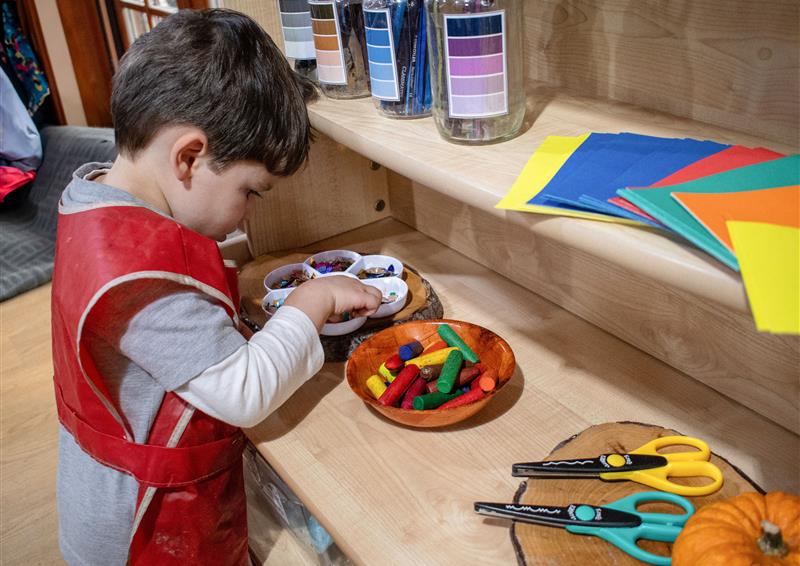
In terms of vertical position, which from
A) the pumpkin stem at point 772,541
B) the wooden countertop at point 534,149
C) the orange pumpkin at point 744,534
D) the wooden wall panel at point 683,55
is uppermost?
the wooden wall panel at point 683,55

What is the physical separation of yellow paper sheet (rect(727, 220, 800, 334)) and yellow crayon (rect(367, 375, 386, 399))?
21.1 inches

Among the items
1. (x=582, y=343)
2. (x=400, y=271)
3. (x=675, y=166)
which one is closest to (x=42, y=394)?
(x=400, y=271)

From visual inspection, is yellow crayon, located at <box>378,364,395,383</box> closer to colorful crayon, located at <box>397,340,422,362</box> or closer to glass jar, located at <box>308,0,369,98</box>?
colorful crayon, located at <box>397,340,422,362</box>

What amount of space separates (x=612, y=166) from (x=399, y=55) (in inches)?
14.0

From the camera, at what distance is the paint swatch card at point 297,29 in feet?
3.50


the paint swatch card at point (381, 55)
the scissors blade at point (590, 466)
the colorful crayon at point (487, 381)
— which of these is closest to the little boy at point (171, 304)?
the paint swatch card at point (381, 55)

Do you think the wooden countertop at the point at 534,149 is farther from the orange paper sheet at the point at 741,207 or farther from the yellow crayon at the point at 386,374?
the yellow crayon at the point at 386,374

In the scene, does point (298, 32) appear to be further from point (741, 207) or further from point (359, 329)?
point (741, 207)

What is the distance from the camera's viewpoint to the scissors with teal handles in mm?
668

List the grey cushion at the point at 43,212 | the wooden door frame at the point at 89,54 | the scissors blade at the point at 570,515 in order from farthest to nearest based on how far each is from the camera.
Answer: the wooden door frame at the point at 89,54
the grey cushion at the point at 43,212
the scissors blade at the point at 570,515

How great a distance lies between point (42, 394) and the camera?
1793 millimetres

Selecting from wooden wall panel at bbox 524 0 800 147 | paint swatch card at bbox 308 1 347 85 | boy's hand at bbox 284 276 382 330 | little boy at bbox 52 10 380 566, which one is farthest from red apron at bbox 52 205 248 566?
wooden wall panel at bbox 524 0 800 147

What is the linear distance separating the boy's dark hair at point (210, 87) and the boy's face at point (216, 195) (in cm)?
2

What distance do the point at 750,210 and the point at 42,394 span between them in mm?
1722
